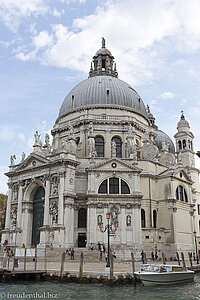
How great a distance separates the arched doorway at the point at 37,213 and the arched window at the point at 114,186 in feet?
23.4

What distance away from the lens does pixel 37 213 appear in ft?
128

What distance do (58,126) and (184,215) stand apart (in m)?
Result: 20.4

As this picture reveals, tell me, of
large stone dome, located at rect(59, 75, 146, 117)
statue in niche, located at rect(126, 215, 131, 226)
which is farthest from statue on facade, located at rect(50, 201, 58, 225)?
large stone dome, located at rect(59, 75, 146, 117)

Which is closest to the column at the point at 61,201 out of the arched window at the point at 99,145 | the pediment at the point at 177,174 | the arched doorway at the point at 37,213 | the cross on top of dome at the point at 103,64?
the arched doorway at the point at 37,213

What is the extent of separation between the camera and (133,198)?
35.8 m

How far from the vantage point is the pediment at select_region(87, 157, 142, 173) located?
36562mm

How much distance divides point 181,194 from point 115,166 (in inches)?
396

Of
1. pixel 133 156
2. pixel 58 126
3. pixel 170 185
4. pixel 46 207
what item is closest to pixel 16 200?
pixel 46 207

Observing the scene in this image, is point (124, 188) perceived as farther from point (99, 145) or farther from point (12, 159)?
point (12, 159)

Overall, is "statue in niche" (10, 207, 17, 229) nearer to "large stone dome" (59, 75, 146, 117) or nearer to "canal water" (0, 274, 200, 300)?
"large stone dome" (59, 75, 146, 117)

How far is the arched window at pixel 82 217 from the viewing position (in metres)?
36.5

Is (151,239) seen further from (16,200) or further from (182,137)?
(182,137)

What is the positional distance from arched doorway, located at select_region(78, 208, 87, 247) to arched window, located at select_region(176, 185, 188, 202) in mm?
11525

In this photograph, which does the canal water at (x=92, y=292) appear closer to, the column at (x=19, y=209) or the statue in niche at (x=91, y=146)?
the column at (x=19, y=209)
